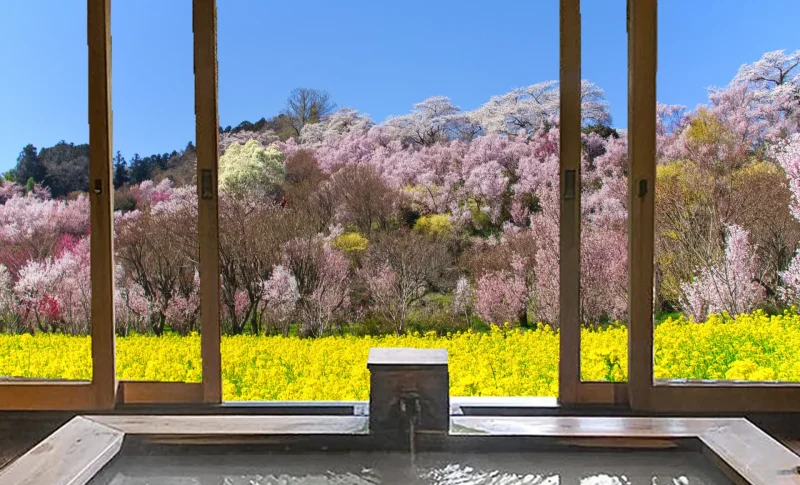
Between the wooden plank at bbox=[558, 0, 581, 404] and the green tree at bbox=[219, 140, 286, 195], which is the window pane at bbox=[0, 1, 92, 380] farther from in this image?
the wooden plank at bbox=[558, 0, 581, 404]

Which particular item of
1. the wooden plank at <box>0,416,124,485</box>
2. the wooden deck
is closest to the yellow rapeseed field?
the wooden deck

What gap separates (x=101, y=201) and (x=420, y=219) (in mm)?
1229

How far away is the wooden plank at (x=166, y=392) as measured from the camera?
294 cm

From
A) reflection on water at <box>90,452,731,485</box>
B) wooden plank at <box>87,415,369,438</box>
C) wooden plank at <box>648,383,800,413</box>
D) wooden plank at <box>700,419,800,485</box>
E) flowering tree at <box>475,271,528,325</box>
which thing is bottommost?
wooden plank at <box>648,383,800,413</box>

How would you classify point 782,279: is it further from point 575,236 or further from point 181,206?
point 181,206

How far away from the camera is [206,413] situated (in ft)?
9.52

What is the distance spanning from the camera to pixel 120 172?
3.08 m

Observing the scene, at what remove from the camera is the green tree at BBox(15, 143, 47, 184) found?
3098 mm

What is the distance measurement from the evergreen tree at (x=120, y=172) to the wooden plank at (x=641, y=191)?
75.9 inches

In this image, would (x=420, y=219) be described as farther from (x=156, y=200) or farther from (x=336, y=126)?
(x=156, y=200)

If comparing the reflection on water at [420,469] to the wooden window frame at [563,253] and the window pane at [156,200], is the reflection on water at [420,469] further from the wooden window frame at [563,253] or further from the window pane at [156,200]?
the window pane at [156,200]

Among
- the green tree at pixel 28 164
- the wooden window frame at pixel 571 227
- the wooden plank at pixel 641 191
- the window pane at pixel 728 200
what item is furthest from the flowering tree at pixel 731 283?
the green tree at pixel 28 164

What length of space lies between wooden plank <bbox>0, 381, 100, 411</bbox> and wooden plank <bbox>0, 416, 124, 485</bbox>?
96 cm

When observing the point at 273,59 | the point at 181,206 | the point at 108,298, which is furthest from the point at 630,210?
the point at 108,298
